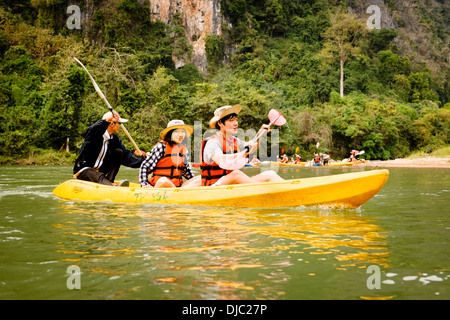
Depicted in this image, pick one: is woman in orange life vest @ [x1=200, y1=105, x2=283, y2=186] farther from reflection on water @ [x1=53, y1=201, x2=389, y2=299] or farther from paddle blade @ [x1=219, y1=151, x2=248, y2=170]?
reflection on water @ [x1=53, y1=201, x2=389, y2=299]

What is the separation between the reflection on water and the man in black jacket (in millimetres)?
1096

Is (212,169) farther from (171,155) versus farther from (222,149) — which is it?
(171,155)

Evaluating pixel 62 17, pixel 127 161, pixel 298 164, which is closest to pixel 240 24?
pixel 62 17

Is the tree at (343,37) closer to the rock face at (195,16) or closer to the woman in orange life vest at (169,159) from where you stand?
the rock face at (195,16)

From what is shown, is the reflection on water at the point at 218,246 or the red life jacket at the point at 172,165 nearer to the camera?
the reflection on water at the point at 218,246

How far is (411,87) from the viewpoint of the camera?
36656mm

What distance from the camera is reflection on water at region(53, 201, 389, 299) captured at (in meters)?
2.37

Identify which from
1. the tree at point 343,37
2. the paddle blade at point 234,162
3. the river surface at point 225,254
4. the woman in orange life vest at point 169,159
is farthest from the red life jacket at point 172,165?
the tree at point 343,37

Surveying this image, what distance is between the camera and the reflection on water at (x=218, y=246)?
2373mm

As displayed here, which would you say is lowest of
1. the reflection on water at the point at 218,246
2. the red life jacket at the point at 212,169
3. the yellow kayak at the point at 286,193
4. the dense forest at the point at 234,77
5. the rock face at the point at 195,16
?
the reflection on water at the point at 218,246

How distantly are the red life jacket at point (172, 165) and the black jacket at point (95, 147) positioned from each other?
556 mm

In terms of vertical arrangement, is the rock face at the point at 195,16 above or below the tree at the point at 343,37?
above

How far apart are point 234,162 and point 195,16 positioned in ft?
123

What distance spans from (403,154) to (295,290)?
25.8 meters
